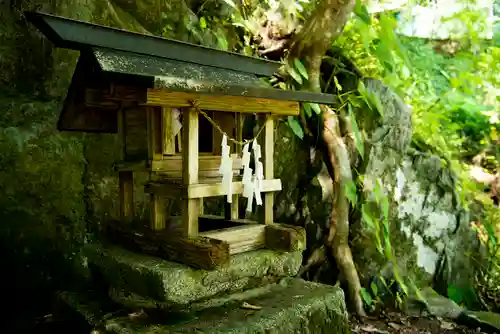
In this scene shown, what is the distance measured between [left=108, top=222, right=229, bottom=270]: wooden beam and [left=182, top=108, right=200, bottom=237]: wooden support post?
0.09 meters

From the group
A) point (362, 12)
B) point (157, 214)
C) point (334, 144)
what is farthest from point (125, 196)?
point (362, 12)

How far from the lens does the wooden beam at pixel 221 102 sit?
2.25 metres

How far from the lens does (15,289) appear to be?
327cm

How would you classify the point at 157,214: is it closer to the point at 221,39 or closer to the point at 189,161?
the point at 189,161

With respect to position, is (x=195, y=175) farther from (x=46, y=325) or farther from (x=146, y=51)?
(x=46, y=325)

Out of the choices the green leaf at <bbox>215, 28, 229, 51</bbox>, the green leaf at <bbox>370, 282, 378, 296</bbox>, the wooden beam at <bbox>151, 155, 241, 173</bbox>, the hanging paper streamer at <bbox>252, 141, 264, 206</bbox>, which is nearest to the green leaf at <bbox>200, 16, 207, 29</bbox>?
the green leaf at <bbox>215, 28, 229, 51</bbox>

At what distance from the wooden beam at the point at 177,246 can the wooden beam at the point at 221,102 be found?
0.80m

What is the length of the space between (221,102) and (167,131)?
40 centimetres

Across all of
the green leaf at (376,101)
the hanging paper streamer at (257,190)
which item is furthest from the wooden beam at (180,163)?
the green leaf at (376,101)

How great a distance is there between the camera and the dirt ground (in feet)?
14.7

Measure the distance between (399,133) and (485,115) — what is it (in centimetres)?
483

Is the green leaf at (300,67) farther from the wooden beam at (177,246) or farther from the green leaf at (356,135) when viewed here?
the wooden beam at (177,246)

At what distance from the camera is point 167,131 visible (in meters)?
2.67

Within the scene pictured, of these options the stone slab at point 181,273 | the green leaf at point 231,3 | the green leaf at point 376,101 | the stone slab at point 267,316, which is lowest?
the stone slab at point 267,316
